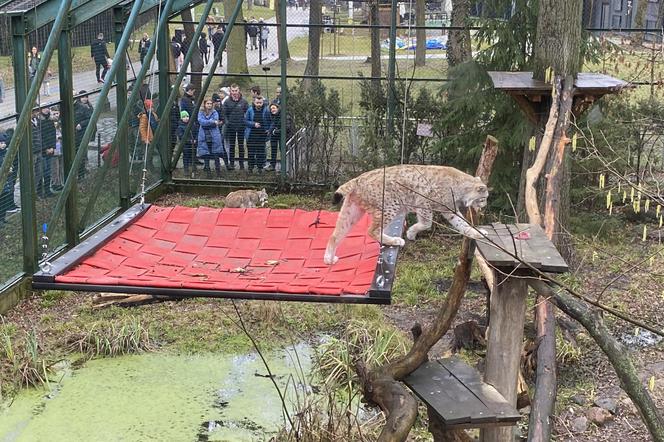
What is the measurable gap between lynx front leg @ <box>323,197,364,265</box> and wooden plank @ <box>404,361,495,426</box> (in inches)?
67.2

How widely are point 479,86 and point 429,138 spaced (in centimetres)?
153

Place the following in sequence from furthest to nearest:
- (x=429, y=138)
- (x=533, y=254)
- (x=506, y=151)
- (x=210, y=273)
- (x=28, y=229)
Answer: (x=429, y=138), (x=506, y=151), (x=28, y=229), (x=210, y=273), (x=533, y=254)

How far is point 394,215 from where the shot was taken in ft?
24.6

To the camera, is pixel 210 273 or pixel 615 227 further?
pixel 615 227

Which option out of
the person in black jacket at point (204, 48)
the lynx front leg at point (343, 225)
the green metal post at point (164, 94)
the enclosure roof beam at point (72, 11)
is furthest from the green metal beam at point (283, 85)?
the lynx front leg at point (343, 225)

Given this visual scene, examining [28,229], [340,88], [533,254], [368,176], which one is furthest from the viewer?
[340,88]

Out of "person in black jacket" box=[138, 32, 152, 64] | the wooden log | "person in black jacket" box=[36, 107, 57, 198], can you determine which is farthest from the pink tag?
"person in black jacket" box=[138, 32, 152, 64]

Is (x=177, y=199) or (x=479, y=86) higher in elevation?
(x=479, y=86)

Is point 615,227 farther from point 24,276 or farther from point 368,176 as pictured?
point 24,276

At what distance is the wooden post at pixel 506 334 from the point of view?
15.0 feet

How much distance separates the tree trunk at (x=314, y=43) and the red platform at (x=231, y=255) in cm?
702

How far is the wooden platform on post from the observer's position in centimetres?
438

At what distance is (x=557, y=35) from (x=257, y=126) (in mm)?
5536

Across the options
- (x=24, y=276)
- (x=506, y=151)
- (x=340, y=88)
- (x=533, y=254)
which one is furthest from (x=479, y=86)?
(x=533, y=254)
